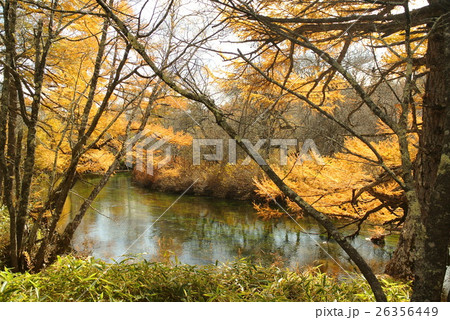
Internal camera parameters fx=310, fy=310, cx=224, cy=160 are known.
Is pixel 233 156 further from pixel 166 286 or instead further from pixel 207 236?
pixel 166 286

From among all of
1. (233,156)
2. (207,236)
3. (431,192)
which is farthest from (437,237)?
(233,156)

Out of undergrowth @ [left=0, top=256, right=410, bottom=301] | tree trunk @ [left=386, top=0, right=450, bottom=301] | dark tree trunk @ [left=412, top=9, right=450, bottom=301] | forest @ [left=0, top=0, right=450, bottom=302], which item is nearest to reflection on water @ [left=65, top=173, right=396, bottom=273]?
forest @ [left=0, top=0, right=450, bottom=302]

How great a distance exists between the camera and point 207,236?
787cm

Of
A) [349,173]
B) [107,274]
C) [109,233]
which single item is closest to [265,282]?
[107,274]

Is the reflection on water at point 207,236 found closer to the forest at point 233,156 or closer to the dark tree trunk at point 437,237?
the forest at point 233,156

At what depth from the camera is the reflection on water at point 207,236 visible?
20.9ft

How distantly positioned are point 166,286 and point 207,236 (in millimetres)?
6279

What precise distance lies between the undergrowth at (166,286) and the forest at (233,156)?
0.04 ft

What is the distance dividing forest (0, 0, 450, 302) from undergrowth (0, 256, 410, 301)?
1 cm

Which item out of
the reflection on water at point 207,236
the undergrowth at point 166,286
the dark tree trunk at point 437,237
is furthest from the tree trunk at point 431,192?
the reflection on water at point 207,236
